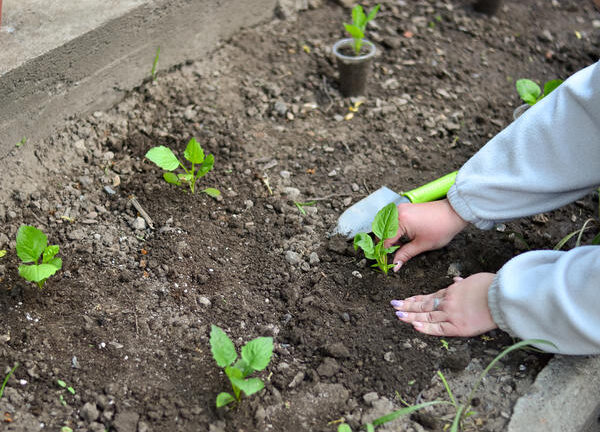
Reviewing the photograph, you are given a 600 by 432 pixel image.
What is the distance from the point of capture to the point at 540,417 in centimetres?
148

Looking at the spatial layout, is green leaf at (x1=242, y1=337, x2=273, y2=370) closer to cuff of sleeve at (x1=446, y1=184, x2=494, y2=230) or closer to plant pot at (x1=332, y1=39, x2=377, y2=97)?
cuff of sleeve at (x1=446, y1=184, x2=494, y2=230)

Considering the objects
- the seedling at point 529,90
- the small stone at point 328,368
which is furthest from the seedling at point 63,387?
the seedling at point 529,90

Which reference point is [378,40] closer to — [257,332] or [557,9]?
[557,9]

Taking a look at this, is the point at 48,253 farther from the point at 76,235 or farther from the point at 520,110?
the point at 520,110

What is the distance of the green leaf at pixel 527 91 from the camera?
7.03 ft

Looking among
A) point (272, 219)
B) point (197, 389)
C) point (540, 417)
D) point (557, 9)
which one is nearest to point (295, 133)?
point (272, 219)

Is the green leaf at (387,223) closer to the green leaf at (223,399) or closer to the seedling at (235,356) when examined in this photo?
the seedling at (235,356)

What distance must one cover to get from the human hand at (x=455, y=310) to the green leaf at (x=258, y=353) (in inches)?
16.6

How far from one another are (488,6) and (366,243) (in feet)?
5.84

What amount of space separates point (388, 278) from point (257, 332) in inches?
16.5

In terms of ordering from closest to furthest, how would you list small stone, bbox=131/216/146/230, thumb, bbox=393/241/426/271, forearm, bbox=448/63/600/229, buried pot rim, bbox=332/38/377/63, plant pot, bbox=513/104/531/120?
1. forearm, bbox=448/63/600/229
2. thumb, bbox=393/241/426/271
3. small stone, bbox=131/216/146/230
4. plant pot, bbox=513/104/531/120
5. buried pot rim, bbox=332/38/377/63

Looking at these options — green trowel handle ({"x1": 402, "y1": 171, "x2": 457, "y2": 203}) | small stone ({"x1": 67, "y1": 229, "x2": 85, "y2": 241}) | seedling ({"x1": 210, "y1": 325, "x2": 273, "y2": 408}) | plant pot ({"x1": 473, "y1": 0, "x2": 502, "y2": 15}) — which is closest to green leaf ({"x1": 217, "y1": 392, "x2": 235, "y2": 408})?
seedling ({"x1": 210, "y1": 325, "x2": 273, "y2": 408})

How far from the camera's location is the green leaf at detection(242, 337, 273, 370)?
146 cm

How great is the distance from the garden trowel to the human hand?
1.05 feet
